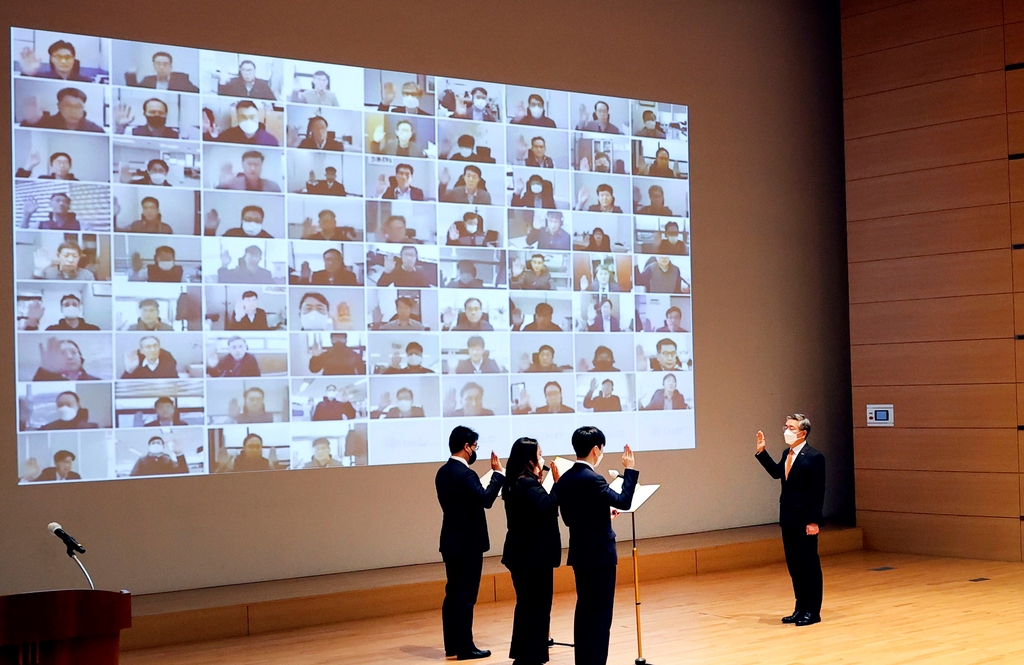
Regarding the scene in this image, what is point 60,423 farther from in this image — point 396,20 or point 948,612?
point 948,612

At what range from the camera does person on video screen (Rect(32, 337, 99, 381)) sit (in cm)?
758

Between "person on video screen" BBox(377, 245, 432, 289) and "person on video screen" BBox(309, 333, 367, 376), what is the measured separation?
1.95ft

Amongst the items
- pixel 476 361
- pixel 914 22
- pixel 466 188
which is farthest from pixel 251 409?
pixel 914 22

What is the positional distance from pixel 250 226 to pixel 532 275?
2575 millimetres

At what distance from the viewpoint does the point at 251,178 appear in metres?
8.38

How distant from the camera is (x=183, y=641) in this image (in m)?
7.16

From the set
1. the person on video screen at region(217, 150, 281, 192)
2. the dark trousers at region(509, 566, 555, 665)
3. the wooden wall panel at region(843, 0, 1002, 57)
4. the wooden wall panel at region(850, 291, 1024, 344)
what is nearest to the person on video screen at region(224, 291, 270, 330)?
the person on video screen at region(217, 150, 281, 192)

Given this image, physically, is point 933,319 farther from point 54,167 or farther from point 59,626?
point 59,626

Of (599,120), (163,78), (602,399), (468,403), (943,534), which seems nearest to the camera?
(163,78)

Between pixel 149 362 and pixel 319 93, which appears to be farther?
pixel 319 93

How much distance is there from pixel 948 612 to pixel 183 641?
5.28 metres

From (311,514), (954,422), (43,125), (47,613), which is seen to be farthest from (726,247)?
(47,613)

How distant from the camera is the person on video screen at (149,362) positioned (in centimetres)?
789

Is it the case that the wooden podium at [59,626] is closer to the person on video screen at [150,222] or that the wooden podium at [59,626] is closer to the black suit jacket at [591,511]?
the black suit jacket at [591,511]
